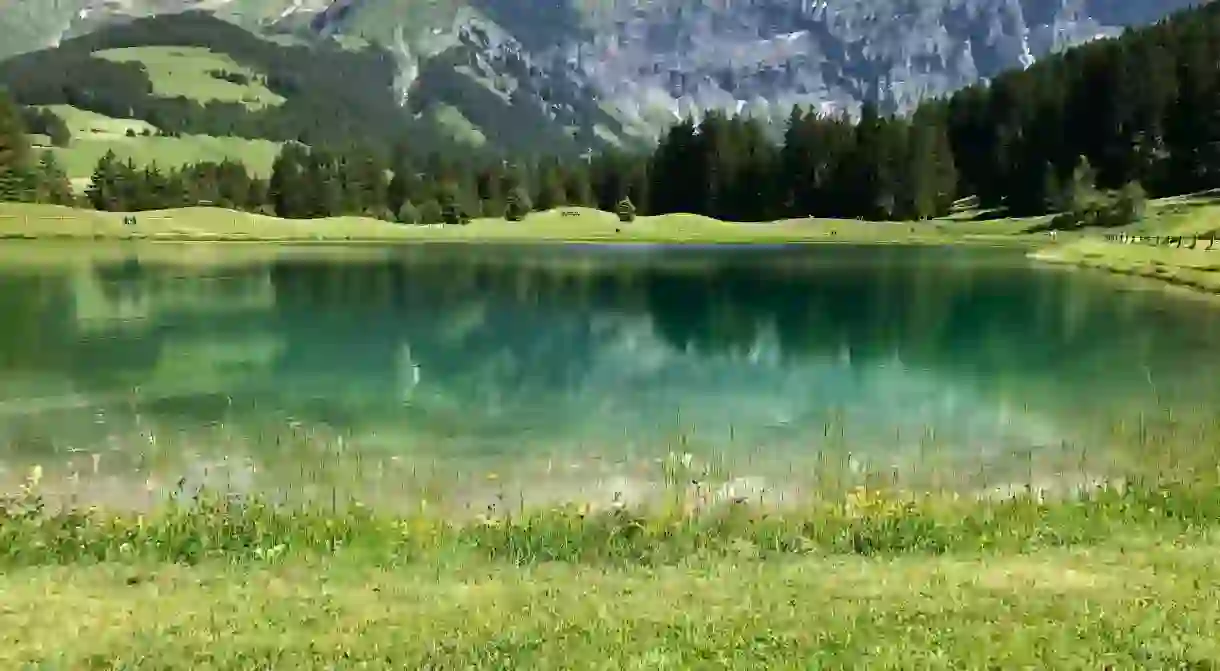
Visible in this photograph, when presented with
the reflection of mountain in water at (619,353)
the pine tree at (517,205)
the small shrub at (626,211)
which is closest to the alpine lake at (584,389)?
the reflection of mountain in water at (619,353)

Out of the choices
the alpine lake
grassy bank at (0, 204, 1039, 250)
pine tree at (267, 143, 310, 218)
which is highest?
pine tree at (267, 143, 310, 218)

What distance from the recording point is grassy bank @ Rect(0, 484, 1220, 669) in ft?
36.0

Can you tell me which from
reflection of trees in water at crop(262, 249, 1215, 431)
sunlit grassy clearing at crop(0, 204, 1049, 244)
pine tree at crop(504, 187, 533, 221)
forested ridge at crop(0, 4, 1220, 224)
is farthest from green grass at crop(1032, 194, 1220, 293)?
pine tree at crop(504, 187, 533, 221)

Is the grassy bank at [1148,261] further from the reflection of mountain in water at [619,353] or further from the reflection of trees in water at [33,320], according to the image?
the reflection of trees in water at [33,320]

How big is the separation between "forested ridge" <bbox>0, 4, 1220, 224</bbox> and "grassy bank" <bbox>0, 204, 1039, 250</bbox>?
11.2m

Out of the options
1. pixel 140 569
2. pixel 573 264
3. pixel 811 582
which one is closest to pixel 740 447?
pixel 811 582

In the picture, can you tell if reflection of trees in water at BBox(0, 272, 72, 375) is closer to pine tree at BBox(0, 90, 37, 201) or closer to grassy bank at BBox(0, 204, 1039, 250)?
grassy bank at BBox(0, 204, 1039, 250)

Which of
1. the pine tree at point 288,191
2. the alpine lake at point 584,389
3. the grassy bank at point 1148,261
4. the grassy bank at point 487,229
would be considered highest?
the pine tree at point 288,191

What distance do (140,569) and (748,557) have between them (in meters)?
7.52

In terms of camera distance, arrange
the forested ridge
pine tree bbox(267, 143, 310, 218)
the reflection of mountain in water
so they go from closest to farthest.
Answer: the reflection of mountain in water → the forested ridge → pine tree bbox(267, 143, 310, 218)

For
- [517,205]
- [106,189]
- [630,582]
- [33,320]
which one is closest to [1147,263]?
[33,320]

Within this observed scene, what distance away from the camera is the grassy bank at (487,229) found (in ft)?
473

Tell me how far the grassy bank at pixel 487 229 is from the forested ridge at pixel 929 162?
1115cm

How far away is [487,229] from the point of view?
547 ft
